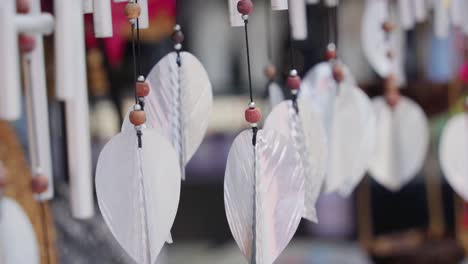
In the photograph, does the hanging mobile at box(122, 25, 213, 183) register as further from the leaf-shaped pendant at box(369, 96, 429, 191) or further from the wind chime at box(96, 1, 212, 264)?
the leaf-shaped pendant at box(369, 96, 429, 191)

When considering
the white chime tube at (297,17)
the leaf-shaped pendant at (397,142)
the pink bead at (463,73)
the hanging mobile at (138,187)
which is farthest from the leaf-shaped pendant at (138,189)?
the pink bead at (463,73)

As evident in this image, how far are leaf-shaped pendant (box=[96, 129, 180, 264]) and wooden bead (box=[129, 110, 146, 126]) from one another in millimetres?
11

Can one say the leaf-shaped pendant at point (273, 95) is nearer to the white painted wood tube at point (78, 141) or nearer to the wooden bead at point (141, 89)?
the wooden bead at point (141, 89)

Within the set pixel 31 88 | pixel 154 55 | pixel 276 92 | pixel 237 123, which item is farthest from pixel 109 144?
pixel 237 123

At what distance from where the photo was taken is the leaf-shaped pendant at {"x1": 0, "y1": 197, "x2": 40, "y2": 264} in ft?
2.33

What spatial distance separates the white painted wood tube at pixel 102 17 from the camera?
81 centimetres

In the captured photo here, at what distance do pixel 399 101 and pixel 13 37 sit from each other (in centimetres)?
80

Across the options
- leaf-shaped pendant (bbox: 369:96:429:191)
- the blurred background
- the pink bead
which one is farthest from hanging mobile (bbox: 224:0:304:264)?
the pink bead

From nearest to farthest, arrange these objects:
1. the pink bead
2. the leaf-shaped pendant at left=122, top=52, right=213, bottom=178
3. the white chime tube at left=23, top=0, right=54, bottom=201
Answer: the white chime tube at left=23, top=0, right=54, bottom=201 → the leaf-shaped pendant at left=122, top=52, right=213, bottom=178 → the pink bead

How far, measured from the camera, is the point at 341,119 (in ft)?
3.57

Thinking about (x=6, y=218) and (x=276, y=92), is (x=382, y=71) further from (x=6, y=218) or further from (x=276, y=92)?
(x=6, y=218)

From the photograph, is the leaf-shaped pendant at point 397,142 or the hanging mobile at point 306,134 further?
the leaf-shaped pendant at point 397,142

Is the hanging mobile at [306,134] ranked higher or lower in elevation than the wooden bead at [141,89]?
lower

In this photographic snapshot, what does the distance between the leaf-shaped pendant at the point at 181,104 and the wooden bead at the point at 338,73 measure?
274 millimetres
